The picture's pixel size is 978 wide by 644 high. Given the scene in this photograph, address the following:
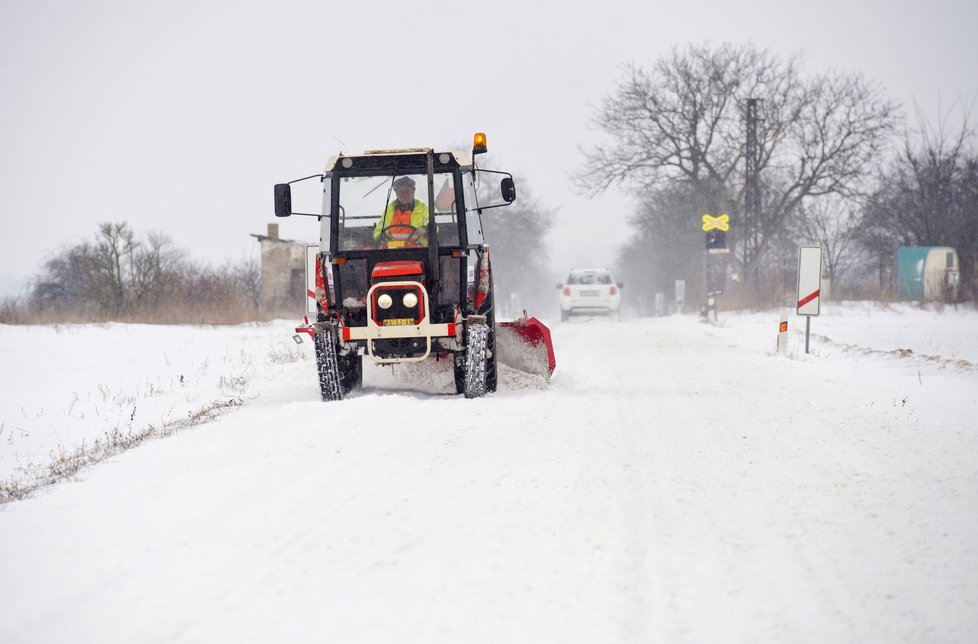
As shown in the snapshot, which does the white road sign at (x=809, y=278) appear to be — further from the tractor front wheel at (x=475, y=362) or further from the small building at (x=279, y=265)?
the small building at (x=279, y=265)

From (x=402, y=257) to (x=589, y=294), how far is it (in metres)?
20.7

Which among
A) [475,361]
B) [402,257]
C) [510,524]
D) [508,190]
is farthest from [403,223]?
[510,524]

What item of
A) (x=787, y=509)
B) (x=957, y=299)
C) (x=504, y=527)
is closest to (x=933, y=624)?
(x=787, y=509)

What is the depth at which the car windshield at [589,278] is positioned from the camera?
2866cm

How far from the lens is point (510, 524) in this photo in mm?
3705

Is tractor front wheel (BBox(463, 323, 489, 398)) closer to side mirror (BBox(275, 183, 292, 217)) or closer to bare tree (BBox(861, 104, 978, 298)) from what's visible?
side mirror (BBox(275, 183, 292, 217))

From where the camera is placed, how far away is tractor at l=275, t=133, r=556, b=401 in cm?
782

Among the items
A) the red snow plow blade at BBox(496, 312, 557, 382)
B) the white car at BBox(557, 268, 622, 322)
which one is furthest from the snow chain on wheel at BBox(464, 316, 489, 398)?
the white car at BBox(557, 268, 622, 322)

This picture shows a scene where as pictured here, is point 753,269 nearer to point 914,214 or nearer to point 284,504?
point 914,214

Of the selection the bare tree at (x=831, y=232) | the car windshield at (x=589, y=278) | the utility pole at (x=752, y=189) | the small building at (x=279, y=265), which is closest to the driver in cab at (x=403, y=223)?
the car windshield at (x=589, y=278)

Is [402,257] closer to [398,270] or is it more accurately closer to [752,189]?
[398,270]

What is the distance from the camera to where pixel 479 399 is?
755cm

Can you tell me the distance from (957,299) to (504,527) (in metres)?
22.8

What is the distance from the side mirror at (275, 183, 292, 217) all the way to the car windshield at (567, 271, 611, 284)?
2110 centimetres
